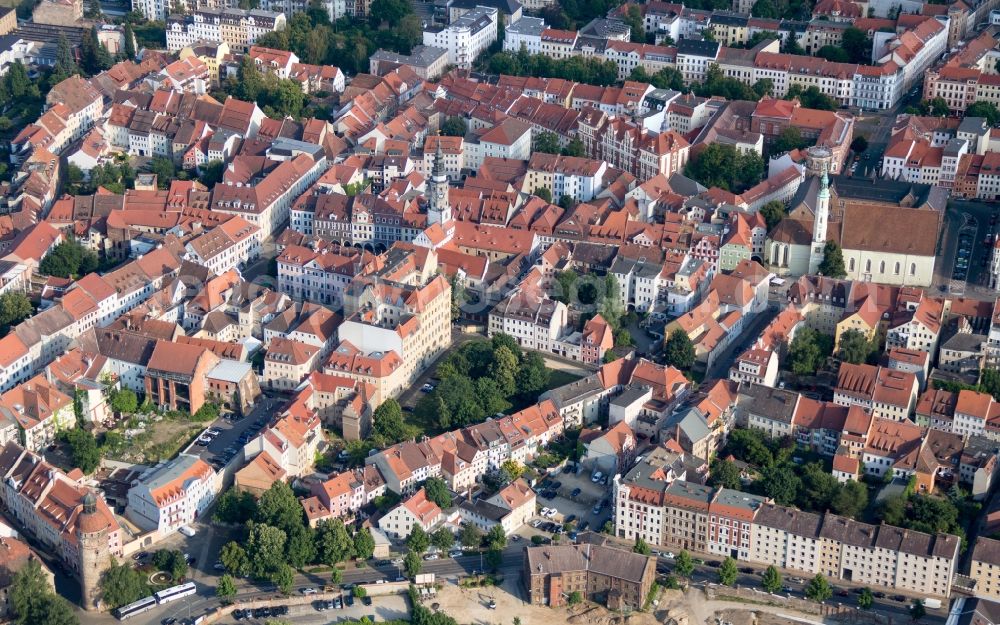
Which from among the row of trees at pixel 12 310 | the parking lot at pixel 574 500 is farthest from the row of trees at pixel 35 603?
the row of trees at pixel 12 310

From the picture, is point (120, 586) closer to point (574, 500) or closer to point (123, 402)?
point (123, 402)

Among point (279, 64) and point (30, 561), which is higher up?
point (279, 64)

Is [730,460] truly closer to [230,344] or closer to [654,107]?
[230,344]

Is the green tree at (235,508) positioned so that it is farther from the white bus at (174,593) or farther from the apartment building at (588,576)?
the apartment building at (588,576)

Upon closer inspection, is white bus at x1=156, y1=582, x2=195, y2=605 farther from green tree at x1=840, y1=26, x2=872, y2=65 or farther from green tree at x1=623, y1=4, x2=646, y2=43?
green tree at x1=840, y1=26, x2=872, y2=65

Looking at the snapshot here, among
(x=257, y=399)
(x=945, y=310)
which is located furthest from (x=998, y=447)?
(x=257, y=399)
